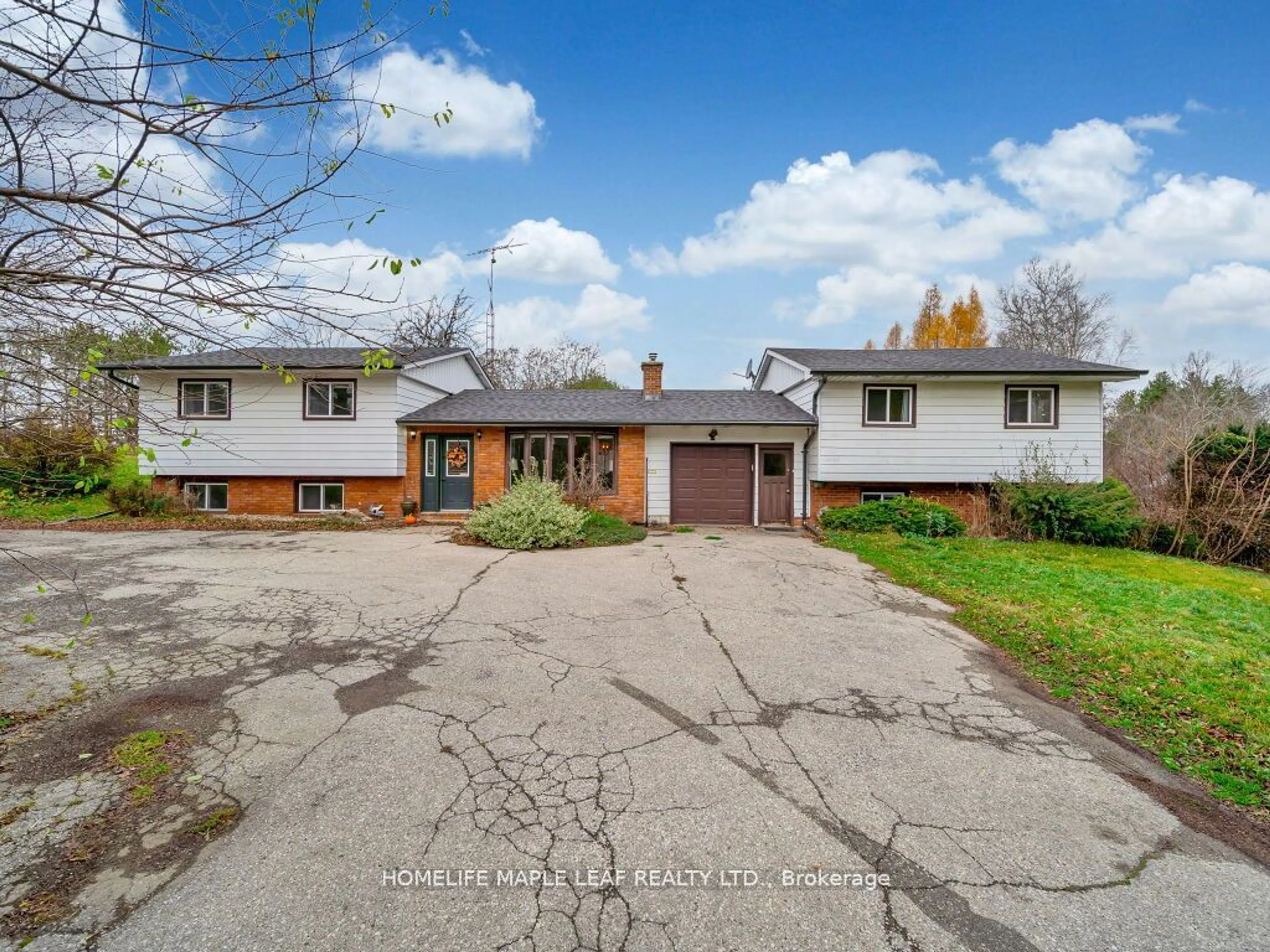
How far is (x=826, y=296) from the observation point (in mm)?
22422

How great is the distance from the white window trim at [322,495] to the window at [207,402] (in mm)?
2613

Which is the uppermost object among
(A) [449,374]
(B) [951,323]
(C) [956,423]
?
(B) [951,323]

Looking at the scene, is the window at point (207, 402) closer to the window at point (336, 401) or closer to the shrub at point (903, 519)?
the window at point (336, 401)

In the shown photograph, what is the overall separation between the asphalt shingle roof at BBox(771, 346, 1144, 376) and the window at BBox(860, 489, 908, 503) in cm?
322

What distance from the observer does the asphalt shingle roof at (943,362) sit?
12.6 m

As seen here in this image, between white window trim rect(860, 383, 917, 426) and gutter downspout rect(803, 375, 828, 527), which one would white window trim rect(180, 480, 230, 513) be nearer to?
gutter downspout rect(803, 375, 828, 527)

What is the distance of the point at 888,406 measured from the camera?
13359 millimetres

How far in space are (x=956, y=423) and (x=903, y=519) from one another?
3422 millimetres

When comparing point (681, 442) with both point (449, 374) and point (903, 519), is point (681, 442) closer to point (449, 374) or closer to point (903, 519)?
point (903, 519)

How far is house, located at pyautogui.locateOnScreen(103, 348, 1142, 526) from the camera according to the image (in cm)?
1313

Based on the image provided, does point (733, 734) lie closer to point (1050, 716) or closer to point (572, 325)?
point (1050, 716)

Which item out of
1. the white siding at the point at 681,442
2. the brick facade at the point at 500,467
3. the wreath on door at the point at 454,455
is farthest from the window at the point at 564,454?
the wreath on door at the point at 454,455

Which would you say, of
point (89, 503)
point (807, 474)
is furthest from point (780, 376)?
point (89, 503)

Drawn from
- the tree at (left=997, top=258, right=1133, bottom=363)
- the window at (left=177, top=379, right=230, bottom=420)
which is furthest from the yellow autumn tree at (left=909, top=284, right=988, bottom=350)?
the window at (left=177, top=379, right=230, bottom=420)
